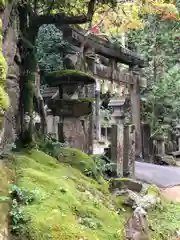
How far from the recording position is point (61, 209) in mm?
3814

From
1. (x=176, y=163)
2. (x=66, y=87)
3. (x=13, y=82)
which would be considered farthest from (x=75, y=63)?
(x=176, y=163)

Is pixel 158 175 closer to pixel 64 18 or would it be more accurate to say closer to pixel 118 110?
pixel 118 110

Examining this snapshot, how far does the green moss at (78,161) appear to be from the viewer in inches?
256

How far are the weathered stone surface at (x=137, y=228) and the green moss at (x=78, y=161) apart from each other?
203 cm

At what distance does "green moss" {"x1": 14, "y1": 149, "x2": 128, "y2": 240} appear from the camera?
341cm

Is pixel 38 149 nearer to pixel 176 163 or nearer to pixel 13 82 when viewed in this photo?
A: pixel 13 82

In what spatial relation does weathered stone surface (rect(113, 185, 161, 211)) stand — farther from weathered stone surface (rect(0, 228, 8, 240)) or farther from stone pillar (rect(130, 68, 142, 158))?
stone pillar (rect(130, 68, 142, 158))

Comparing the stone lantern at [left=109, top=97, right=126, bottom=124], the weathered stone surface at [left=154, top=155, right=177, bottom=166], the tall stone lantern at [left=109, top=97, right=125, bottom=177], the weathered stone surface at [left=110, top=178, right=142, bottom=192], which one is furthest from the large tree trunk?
the weathered stone surface at [left=154, top=155, right=177, bottom=166]

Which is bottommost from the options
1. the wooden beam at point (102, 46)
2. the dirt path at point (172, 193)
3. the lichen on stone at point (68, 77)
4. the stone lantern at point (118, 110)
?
the dirt path at point (172, 193)

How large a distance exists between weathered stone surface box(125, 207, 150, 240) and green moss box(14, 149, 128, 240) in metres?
0.13

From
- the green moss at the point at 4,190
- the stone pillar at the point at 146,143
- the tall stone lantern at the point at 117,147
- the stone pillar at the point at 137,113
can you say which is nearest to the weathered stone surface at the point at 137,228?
the green moss at the point at 4,190

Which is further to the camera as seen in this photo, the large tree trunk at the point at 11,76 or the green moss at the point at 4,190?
the large tree trunk at the point at 11,76

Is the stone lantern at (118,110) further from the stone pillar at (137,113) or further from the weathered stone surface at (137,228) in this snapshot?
the weathered stone surface at (137,228)

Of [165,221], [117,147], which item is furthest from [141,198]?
[117,147]
